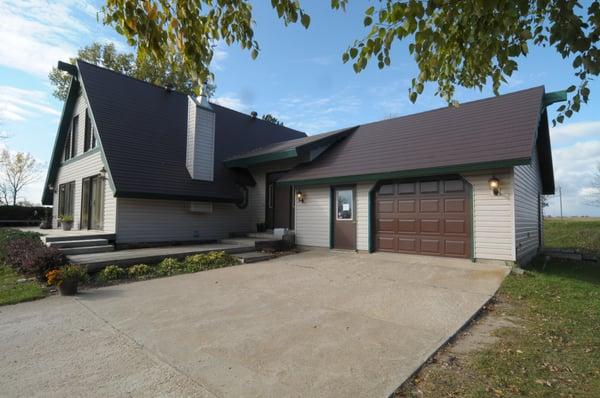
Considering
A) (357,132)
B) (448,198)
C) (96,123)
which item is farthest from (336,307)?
(96,123)

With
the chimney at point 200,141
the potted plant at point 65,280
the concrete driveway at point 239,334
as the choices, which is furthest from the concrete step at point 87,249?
the chimney at point 200,141

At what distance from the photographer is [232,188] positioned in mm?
13695

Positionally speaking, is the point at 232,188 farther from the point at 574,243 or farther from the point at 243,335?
the point at 574,243

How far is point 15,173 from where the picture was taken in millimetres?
35406

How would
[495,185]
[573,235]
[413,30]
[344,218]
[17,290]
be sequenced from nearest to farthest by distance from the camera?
[413,30] < [17,290] < [495,185] < [344,218] < [573,235]

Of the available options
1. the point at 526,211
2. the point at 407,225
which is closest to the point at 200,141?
the point at 407,225

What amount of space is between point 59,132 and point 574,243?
83.6ft

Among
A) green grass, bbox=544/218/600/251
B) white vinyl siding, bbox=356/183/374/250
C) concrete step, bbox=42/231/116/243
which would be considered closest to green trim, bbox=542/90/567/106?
white vinyl siding, bbox=356/183/374/250

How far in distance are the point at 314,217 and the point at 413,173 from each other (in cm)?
394

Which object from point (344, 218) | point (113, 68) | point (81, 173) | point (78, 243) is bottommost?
point (78, 243)

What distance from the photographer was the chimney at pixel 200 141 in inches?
503

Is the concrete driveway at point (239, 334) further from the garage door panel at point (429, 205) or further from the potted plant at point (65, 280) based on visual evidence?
the garage door panel at point (429, 205)

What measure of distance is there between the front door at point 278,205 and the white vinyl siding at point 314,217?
884 mm

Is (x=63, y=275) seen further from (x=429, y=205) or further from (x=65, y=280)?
(x=429, y=205)
